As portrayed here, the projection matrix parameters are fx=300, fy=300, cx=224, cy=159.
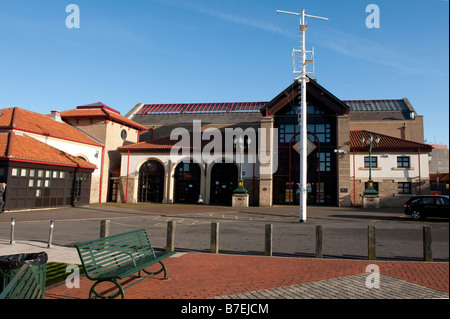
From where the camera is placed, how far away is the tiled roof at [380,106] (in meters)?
42.1

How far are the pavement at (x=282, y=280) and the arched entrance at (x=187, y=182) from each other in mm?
22433

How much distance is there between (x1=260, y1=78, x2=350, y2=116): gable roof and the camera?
28297 mm

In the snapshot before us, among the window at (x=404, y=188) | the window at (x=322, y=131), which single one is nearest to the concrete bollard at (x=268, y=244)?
the window at (x=322, y=131)

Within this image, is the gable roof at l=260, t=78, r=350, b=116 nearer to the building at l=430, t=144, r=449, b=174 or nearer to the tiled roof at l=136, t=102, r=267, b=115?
the tiled roof at l=136, t=102, r=267, b=115

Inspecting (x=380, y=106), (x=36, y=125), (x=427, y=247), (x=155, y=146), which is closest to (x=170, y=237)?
(x=427, y=247)

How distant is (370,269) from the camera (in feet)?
21.5

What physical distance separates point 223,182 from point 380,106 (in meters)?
28.1

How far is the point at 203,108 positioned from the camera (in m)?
46.8

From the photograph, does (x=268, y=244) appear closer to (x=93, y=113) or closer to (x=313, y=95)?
(x=313, y=95)

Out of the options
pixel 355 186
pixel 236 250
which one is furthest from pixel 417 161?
pixel 236 250
